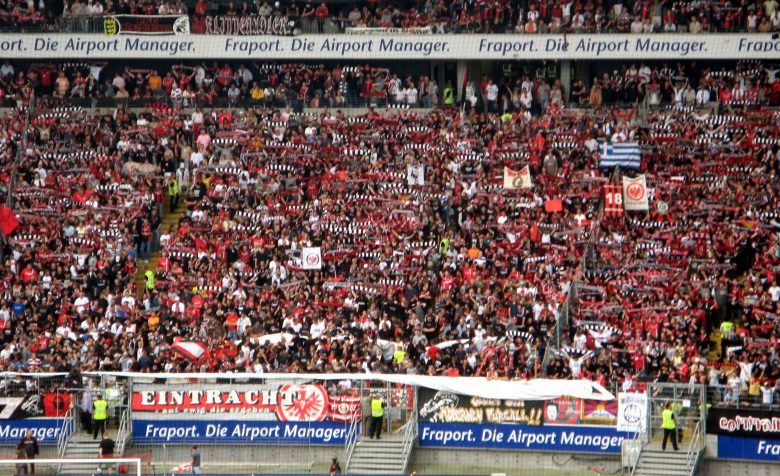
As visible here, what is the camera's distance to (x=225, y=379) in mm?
38219

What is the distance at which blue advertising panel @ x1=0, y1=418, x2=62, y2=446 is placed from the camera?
38.1m

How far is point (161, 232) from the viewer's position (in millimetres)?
47438

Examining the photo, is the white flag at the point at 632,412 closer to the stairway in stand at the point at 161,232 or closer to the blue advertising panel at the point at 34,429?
the blue advertising panel at the point at 34,429

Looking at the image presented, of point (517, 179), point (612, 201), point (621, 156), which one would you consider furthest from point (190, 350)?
point (621, 156)

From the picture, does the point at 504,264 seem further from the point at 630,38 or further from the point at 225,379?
the point at 630,38

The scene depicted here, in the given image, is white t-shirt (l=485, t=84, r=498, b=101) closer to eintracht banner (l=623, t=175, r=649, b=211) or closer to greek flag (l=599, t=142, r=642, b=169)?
greek flag (l=599, t=142, r=642, b=169)

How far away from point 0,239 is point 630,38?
69.5 feet

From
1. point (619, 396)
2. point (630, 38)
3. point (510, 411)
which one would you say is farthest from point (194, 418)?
point (630, 38)

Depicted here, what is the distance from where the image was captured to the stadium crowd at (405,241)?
39906 millimetres

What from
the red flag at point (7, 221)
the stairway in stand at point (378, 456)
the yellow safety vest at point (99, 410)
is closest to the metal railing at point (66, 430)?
the yellow safety vest at point (99, 410)

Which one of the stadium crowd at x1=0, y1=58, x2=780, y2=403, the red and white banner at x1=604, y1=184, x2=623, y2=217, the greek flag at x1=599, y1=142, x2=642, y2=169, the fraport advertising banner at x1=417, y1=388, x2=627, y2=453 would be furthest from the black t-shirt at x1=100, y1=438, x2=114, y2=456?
the greek flag at x1=599, y1=142, x2=642, y2=169

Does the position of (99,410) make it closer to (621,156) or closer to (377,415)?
(377,415)

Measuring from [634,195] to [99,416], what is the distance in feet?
55.7

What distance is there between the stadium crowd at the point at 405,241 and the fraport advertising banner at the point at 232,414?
1.64 m
